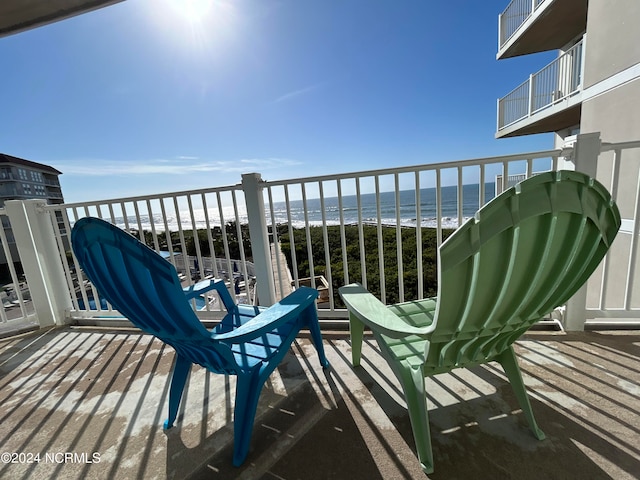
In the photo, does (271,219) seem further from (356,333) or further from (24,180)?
(24,180)

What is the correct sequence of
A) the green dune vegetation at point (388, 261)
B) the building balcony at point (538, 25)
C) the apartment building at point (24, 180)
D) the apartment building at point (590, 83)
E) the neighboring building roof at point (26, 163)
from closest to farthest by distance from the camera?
the apartment building at point (590, 83), the building balcony at point (538, 25), the green dune vegetation at point (388, 261), the apartment building at point (24, 180), the neighboring building roof at point (26, 163)

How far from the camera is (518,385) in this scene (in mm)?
1084

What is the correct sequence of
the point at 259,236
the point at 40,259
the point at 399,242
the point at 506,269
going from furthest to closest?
the point at 40,259, the point at 259,236, the point at 399,242, the point at 506,269

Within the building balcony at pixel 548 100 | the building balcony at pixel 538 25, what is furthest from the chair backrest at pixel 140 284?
the building balcony at pixel 538 25

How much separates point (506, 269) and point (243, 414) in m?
1.06

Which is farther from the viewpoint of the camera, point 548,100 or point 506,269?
point 548,100

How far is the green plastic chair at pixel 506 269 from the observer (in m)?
0.68

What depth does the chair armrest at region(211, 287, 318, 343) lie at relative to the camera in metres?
0.96

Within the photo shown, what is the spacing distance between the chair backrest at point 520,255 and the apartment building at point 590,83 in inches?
45.6

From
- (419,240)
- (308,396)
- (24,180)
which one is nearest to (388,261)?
(419,240)

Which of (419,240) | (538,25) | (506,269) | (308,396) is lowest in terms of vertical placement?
(308,396)

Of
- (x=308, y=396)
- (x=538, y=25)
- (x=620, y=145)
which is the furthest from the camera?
(x=538, y=25)

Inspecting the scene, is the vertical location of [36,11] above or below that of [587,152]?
above

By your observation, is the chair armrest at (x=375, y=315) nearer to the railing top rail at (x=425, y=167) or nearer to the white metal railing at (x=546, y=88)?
the railing top rail at (x=425, y=167)
